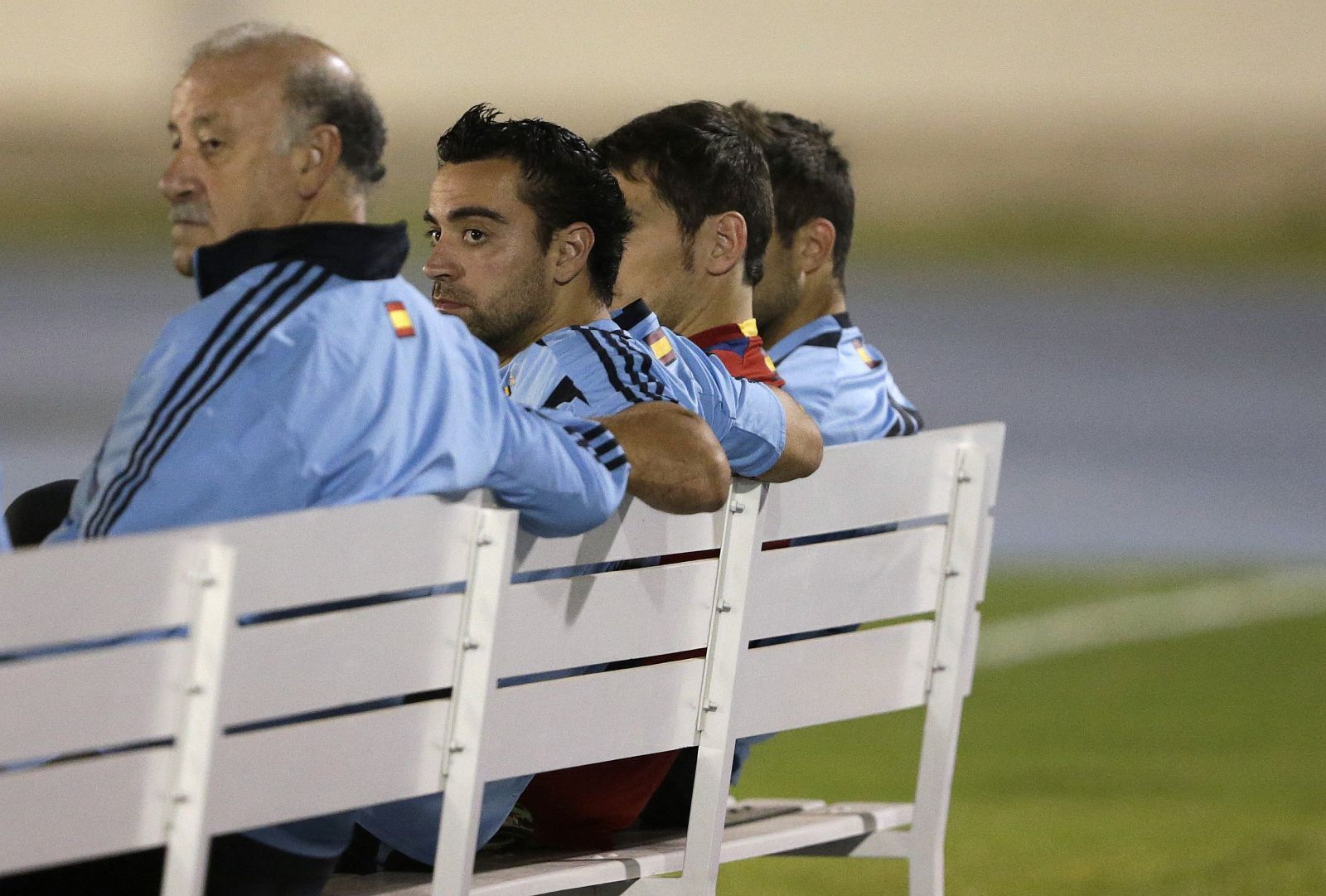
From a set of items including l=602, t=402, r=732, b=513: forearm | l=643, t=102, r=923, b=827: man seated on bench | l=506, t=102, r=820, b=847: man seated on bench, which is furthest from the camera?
l=643, t=102, r=923, b=827: man seated on bench

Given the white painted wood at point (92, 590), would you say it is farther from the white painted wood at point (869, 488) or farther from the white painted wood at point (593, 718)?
the white painted wood at point (869, 488)

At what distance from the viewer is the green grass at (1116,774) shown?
15.8 ft

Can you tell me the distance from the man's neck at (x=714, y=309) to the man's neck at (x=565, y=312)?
52 cm

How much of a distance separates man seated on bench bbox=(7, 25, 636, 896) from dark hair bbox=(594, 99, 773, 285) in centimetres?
117

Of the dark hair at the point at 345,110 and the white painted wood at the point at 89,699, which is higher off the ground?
the dark hair at the point at 345,110

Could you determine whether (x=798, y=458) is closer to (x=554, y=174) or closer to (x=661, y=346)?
(x=661, y=346)

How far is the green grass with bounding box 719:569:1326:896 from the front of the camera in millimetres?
4809

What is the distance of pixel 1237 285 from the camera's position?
3647 cm

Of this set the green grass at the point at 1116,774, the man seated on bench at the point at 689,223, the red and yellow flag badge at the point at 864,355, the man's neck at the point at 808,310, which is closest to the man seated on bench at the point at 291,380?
the man seated on bench at the point at 689,223

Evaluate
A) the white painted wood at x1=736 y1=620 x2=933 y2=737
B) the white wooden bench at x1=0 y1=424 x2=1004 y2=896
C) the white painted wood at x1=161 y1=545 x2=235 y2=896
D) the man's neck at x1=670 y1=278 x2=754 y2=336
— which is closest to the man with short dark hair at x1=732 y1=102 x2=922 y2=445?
the man's neck at x1=670 y1=278 x2=754 y2=336

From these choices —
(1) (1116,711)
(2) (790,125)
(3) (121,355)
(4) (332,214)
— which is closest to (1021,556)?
(1) (1116,711)

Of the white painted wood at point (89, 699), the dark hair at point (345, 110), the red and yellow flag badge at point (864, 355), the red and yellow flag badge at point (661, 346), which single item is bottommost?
the white painted wood at point (89, 699)

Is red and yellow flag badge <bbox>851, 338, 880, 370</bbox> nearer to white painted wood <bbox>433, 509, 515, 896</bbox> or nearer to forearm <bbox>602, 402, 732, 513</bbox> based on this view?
forearm <bbox>602, 402, 732, 513</bbox>

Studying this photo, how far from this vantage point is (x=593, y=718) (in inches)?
108
